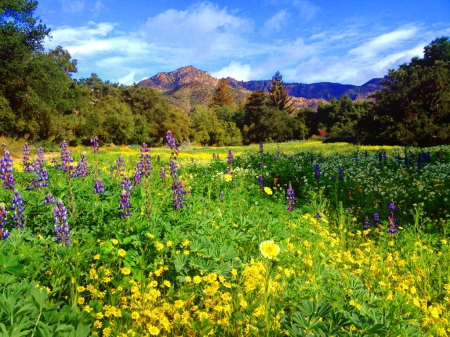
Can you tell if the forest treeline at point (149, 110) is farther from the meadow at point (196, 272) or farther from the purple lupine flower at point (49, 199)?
the purple lupine flower at point (49, 199)

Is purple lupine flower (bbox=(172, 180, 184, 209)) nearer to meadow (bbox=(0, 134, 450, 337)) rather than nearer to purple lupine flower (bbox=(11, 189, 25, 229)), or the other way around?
meadow (bbox=(0, 134, 450, 337))

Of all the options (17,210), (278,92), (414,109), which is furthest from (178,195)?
(278,92)

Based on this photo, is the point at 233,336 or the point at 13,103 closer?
the point at 233,336

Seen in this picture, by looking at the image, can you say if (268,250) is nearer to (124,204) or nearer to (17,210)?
(124,204)

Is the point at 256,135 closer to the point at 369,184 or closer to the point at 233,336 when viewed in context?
the point at 369,184

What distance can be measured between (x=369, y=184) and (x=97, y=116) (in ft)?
141

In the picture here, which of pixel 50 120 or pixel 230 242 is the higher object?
pixel 50 120

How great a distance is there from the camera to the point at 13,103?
2741 cm

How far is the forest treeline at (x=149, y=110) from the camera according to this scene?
24891 mm

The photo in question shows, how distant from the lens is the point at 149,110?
5497cm

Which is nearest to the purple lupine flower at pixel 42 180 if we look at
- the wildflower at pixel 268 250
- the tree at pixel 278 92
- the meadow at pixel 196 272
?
the meadow at pixel 196 272

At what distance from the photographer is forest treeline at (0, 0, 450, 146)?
24891mm

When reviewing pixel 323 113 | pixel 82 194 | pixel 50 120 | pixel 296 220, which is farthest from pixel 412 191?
pixel 323 113

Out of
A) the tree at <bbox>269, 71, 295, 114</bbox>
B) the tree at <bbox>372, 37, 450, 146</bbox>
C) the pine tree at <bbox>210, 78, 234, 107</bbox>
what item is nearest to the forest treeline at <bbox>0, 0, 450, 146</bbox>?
the tree at <bbox>372, 37, 450, 146</bbox>
